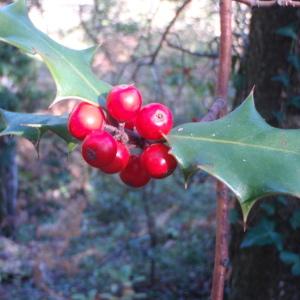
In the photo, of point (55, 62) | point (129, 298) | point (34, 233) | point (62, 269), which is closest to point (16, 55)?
point (34, 233)

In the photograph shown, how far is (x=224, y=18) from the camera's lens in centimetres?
76

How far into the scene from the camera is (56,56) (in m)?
0.81

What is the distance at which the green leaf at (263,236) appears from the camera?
6.53ft

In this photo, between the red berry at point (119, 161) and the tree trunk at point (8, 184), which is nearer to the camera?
the red berry at point (119, 161)

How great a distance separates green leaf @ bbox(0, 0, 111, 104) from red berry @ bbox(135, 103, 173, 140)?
101 millimetres

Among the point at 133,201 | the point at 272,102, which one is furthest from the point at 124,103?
the point at 133,201

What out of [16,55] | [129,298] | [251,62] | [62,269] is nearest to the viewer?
[251,62]

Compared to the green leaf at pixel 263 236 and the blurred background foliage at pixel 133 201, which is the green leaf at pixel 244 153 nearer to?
the blurred background foliage at pixel 133 201

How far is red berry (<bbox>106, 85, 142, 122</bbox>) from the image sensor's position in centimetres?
72

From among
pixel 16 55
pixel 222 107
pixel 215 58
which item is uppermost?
pixel 222 107

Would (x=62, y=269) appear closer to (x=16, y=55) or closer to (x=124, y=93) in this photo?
(x=16, y=55)

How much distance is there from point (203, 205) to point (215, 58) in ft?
9.31

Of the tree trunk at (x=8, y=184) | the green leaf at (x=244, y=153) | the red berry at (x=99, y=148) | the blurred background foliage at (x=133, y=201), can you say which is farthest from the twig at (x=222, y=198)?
the tree trunk at (x=8, y=184)

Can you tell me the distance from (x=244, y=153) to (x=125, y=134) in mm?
180
